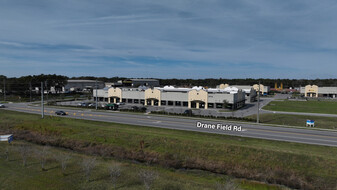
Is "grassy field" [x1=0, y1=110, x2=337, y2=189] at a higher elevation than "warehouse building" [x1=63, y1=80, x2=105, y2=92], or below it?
below

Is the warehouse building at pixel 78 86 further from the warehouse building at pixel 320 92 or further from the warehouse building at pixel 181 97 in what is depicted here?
the warehouse building at pixel 320 92

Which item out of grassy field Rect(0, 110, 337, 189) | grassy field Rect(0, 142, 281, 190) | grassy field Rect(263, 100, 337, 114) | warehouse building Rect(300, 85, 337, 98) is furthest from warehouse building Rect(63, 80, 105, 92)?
grassy field Rect(0, 142, 281, 190)

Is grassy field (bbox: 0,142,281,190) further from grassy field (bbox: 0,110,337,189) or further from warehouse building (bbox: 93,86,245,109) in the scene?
warehouse building (bbox: 93,86,245,109)

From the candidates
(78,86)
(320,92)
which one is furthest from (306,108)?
(78,86)

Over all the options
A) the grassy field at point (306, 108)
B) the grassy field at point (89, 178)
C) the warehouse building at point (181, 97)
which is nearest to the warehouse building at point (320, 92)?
the grassy field at point (306, 108)

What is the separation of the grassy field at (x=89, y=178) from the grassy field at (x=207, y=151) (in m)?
2.76

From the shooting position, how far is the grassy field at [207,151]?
24406mm

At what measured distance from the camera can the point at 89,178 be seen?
21078 mm

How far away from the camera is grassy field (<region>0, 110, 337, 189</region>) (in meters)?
24.4

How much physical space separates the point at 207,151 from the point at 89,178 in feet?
50.4

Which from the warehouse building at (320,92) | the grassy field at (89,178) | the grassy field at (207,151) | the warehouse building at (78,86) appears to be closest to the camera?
the grassy field at (89,178)

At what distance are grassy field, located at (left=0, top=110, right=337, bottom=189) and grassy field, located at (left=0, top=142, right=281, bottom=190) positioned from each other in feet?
9.04

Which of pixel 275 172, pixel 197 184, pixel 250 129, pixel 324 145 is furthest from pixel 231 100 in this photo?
pixel 197 184

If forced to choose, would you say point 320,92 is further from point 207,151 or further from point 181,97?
point 207,151
